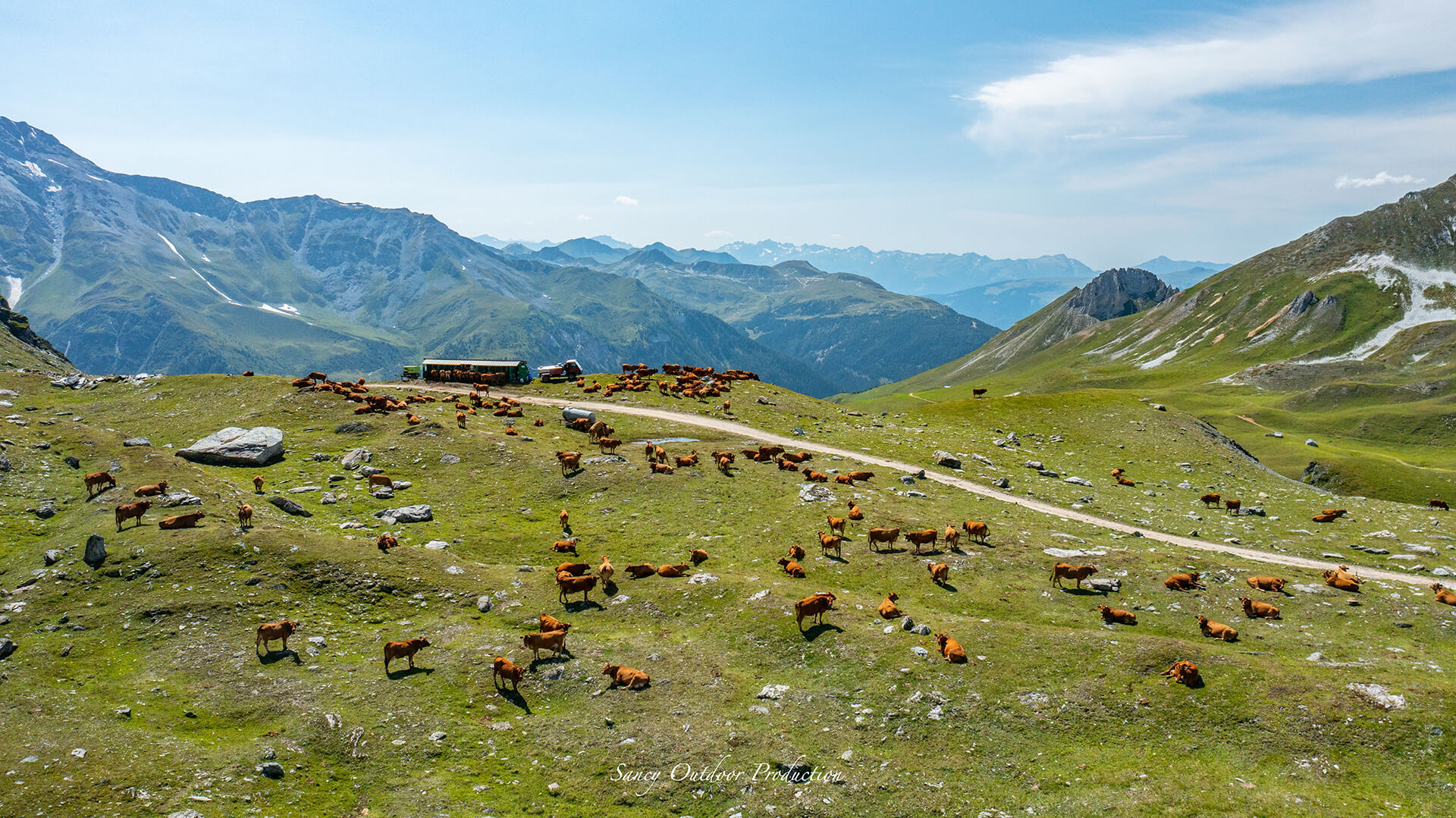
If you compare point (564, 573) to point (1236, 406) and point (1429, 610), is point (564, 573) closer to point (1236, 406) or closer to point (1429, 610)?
point (1429, 610)

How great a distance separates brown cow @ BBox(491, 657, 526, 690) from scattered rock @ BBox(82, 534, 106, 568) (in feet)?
58.1

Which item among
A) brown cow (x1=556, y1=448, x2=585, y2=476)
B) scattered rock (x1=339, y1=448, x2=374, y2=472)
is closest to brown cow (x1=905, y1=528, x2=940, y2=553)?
brown cow (x1=556, y1=448, x2=585, y2=476)

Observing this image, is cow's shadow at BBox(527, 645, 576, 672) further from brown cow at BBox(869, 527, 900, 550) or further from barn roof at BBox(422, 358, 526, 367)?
barn roof at BBox(422, 358, 526, 367)

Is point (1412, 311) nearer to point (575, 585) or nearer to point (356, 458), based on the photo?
point (575, 585)

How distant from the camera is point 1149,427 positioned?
66562 mm

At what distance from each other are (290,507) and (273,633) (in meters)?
13.9

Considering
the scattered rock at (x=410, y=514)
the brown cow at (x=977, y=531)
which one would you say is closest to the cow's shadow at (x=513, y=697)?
the scattered rock at (x=410, y=514)

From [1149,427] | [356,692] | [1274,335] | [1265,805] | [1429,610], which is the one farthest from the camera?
[1274,335]

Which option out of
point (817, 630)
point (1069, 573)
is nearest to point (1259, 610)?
point (1069, 573)

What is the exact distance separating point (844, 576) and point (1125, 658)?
37.4 ft

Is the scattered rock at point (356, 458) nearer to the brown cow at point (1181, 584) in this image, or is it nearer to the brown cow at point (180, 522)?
the brown cow at point (180, 522)

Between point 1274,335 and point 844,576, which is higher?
point 1274,335

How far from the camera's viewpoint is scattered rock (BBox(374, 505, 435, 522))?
3550 cm

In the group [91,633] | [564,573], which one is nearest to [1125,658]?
[564,573]
